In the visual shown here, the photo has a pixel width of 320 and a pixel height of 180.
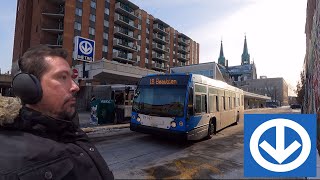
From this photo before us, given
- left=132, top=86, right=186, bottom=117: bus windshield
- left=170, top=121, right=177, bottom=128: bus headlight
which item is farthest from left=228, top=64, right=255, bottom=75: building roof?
left=170, top=121, right=177, bottom=128: bus headlight

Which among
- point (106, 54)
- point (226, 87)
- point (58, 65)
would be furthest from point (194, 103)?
point (106, 54)

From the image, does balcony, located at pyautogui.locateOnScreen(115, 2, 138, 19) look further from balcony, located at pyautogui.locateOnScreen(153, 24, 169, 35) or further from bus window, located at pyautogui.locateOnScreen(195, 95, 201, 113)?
bus window, located at pyautogui.locateOnScreen(195, 95, 201, 113)

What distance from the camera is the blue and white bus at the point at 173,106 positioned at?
32.2 feet

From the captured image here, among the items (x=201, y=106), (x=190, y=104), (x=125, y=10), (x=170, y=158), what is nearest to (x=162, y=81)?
(x=190, y=104)

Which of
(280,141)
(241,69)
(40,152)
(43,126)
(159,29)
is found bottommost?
(280,141)

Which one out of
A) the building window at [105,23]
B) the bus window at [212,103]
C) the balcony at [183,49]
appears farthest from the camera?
the balcony at [183,49]

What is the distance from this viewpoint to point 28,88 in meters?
1.62

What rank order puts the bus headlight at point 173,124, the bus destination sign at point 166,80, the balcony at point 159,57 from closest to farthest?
the bus headlight at point 173,124 < the bus destination sign at point 166,80 < the balcony at point 159,57

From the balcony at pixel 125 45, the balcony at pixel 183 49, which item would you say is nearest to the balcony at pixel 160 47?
the balcony at pixel 183 49

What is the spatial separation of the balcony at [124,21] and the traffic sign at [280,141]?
56.9m

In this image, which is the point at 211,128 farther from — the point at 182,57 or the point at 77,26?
the point at 182,57

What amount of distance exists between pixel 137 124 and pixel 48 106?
29.5ft

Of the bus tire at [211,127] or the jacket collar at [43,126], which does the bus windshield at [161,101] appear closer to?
the bus tire at [211,127]

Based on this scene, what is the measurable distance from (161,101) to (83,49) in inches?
229
